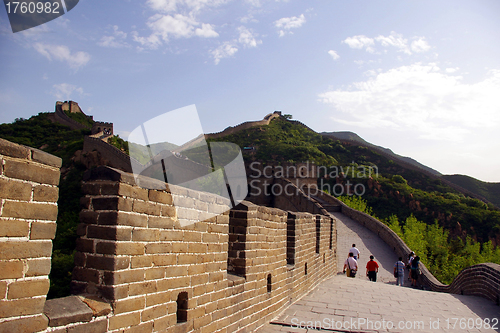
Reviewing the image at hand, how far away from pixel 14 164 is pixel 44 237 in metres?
0.37

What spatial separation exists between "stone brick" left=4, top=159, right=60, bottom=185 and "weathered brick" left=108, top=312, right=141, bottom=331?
2.92 feet

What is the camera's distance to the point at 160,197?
2510 mm

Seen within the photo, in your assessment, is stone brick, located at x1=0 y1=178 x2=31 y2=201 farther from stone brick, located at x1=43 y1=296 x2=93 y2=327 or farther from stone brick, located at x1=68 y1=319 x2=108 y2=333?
stone brick, located at x1=68 y1=319 x2=108 y2=333

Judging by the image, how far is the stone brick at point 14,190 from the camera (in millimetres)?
1555

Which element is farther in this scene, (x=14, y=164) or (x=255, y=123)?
(x=255, y=123)

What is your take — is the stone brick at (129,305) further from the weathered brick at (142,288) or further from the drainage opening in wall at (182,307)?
the drainage opening in wall at (182,307)

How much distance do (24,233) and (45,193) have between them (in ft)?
0.70

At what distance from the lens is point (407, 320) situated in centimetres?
523

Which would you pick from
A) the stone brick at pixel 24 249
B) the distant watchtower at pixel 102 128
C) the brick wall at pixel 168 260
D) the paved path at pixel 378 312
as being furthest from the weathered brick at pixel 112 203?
the distant watchtower at pixel 102 128

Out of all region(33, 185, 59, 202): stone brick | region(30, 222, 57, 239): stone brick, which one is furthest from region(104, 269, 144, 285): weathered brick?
region(33, 185, 59, 202): stone brick

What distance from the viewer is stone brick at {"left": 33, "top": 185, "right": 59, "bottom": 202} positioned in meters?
1.70

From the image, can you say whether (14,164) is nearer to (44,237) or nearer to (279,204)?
(44,237)

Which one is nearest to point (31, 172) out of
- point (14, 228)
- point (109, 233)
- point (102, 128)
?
point (14, 228)

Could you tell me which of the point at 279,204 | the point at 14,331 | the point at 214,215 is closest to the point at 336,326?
the point at 214,215
